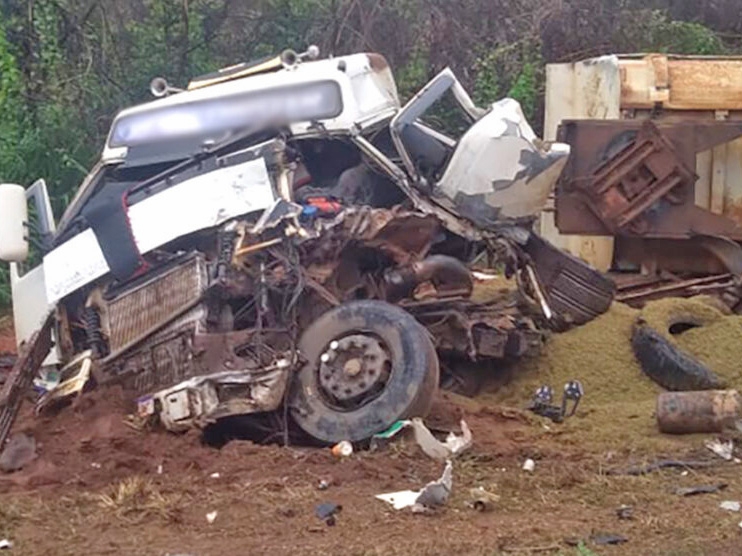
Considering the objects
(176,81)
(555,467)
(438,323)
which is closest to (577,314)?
(438,323)

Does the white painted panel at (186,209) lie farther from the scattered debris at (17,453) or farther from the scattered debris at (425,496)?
the scattered debris at (425,496)

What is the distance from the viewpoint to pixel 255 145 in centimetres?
858

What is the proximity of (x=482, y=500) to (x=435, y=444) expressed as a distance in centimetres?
98

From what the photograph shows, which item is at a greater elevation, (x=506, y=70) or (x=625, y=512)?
(x=506, y=70)

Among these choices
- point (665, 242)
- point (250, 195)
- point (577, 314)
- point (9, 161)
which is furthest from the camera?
point (9, 161)

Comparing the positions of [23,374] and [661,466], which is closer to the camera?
[661,466]

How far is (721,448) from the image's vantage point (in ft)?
24.6

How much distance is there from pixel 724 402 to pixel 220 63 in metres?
10.3

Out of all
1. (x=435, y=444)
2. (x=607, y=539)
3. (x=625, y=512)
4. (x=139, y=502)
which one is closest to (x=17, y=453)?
(x=139, y=502)

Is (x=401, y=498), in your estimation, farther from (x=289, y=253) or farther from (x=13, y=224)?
(x=13, y=224)

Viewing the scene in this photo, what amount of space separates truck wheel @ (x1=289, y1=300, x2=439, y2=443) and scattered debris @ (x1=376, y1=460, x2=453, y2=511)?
38.7 inches

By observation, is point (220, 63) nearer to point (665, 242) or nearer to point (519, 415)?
point (665, 242)

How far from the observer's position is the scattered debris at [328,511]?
6.21 metres

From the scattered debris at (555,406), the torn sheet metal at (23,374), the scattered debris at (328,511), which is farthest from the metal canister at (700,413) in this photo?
the torn sheet metal at (23,374)
